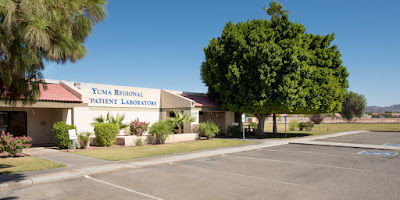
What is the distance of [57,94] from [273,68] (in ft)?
53.3

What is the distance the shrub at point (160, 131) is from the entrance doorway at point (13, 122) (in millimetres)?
9091

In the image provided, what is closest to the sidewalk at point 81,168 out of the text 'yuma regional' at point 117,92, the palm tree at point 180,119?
the palm tree at point 180,119

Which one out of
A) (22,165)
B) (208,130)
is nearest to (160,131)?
(208,130)

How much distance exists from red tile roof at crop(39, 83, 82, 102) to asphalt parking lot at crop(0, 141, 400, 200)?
10131 millimetres

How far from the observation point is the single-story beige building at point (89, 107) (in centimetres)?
1938

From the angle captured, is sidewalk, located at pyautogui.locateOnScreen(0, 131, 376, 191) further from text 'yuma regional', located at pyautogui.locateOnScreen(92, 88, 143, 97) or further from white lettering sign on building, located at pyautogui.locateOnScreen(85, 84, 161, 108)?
text 'yuma regional', located at pyautogui.locateOnScreen(92, 88, 143, 97)

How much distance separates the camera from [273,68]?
23203 millimetres

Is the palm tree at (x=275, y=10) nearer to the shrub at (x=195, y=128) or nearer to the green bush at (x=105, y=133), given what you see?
the shrub at (x=195, y=128)

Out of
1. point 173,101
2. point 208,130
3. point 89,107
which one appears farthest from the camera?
point 173,101

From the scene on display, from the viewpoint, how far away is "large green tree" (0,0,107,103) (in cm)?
660

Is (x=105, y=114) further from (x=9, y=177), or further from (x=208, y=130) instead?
(x=9, y=177)

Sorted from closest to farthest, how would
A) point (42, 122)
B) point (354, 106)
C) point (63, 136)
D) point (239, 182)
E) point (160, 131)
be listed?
point (239, 182), point (63, 136), point (160, 131), point (42, 122), point (354, 106)

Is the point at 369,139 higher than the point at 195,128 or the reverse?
the reverse

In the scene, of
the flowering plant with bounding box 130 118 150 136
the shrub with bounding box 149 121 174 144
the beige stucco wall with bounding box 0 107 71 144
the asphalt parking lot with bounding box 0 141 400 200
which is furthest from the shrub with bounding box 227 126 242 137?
the beige stucco wall with bounding box 0 107 71 144
